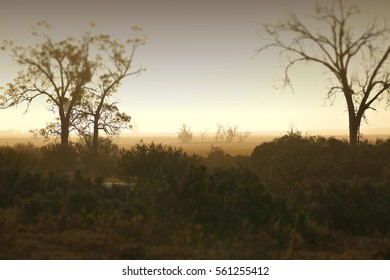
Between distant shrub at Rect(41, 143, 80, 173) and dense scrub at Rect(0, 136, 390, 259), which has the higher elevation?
distant shrub at Rect(41, 143, 80, 173)

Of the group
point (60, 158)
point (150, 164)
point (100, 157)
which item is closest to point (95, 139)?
point (100, 157)

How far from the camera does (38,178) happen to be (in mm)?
16000

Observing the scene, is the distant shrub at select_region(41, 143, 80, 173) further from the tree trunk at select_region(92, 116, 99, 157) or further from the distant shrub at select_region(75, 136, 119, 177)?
the tree trunk at select_region(92, 116, 99, 157)

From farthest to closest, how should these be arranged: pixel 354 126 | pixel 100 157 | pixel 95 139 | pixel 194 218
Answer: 1. pixel 95 139
2. pixel 100 157
3. pixel 354 126
4. pixel 194 218

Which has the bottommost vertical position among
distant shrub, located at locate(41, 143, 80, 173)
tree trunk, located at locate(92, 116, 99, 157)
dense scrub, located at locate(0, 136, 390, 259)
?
dense scrub, located at locate(0, 136, 390, 259)

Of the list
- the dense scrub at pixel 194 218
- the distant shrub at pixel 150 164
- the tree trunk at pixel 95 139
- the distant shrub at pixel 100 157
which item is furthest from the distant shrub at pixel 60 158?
the dense scrub at pixel 194 218

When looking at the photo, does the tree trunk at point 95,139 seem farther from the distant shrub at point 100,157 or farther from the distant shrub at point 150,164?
the distant shrub at point 150,164

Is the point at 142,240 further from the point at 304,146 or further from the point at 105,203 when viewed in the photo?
the point at 304,146

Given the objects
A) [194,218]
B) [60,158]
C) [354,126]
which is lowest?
[194,218]

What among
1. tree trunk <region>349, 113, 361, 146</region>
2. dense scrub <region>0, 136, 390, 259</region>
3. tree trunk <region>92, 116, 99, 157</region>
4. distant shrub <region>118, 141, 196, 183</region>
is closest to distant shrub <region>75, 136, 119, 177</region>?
tree trunk <region>92, 116, 99, 157</region>

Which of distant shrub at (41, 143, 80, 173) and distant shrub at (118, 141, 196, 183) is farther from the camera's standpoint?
distant shrub at (41, 143, 80, 173)

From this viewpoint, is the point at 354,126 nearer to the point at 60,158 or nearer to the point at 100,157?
the point at 100,157
